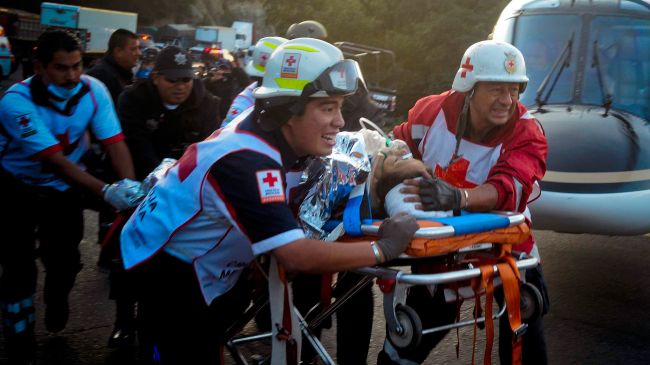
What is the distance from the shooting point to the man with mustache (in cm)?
386

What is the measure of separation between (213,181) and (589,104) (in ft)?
Answer: 16.9

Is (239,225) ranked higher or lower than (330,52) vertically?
lower

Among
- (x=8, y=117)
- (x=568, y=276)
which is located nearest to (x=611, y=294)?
(x=568, y=276)

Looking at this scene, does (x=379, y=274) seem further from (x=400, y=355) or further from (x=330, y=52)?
(x=330, y=52)

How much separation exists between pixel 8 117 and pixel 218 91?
10.6 feet

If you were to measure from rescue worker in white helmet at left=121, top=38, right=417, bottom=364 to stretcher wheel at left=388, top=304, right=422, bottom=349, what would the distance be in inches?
10.9

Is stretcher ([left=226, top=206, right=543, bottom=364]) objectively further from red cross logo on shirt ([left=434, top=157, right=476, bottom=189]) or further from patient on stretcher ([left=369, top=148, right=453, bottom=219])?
red cross logo on shirt ([left=434, top=157, right=476, bottom=189])

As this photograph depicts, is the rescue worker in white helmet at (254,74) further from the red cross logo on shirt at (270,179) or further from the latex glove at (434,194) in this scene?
the red cross logo on shirt at (270,179)

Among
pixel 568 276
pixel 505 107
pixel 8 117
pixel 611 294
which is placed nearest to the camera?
pixel 505 107

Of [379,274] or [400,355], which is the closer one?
[379,274]

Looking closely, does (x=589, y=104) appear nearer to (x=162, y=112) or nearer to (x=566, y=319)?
(x=566, y=319)

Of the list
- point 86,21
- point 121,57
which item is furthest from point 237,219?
point 86,21

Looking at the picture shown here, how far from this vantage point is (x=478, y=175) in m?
3.28

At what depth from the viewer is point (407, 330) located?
2562 mm
